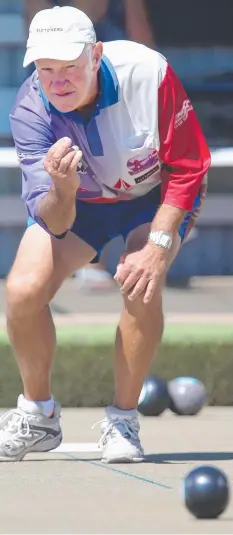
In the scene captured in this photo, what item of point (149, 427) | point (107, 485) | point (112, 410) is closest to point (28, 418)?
point (112, 410)

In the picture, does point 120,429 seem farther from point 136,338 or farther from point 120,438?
point 136,338

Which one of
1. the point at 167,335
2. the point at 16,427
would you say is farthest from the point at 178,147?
the point at 167,335

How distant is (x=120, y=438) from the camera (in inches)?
201

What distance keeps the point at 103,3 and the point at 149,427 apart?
320cm

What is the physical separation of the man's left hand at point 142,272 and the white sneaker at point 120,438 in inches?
19.2

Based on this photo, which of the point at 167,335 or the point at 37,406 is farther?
the point at 167,335

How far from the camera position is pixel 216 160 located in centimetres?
865

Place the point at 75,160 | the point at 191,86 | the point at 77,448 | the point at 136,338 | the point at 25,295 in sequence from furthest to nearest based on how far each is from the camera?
the point at 191,86 → the point at 77,448 → the point at 136,338 → the point at 25,295 → the point at 75,160

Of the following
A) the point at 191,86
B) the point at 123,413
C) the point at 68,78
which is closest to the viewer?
the point at 68,78

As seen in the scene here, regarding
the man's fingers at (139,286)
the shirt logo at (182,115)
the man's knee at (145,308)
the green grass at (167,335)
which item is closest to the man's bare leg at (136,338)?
the man's knee at (145,308)

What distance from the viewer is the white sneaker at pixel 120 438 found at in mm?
5059

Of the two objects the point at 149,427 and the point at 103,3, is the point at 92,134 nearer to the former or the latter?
the point at 149,427

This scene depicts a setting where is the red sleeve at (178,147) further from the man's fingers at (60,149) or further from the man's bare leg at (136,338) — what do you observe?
the man's fingers at (60,149)

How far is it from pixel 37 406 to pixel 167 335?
5.03ft
